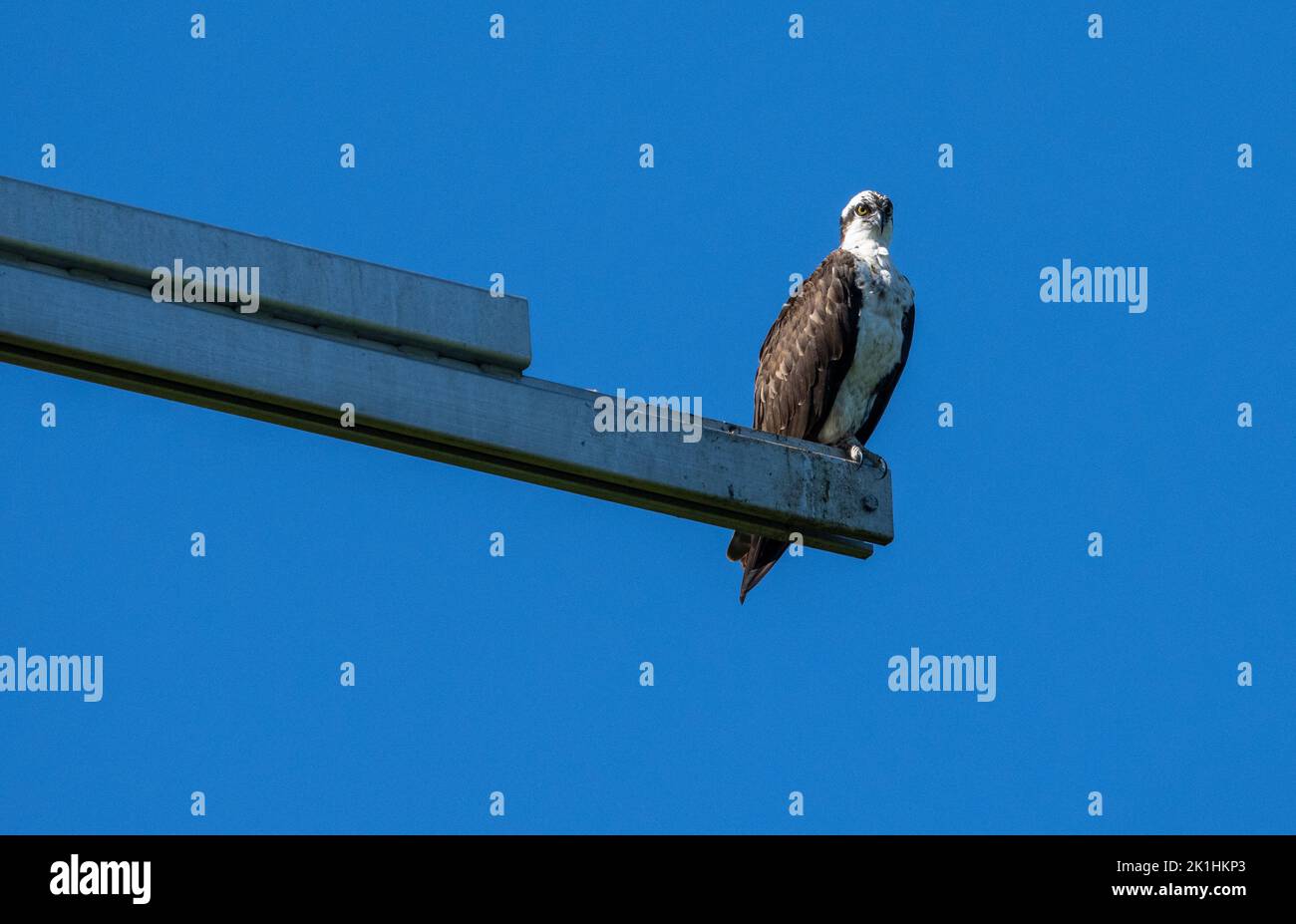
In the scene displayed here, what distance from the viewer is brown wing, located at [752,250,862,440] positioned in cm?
1067

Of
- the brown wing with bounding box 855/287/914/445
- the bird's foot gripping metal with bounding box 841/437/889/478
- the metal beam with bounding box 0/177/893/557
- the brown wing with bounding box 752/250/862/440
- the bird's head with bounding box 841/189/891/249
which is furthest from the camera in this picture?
the bird's head with bounding box 841/189/891/249

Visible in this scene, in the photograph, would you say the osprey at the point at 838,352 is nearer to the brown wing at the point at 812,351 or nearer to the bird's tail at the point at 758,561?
the brown wing at the point at 812,351

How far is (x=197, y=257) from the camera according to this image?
4.59 metres

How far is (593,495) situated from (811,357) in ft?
18.7

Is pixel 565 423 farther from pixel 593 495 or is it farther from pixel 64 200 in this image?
pixel 64 200

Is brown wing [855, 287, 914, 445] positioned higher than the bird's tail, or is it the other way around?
brown wing [855, 287, 914, 445]

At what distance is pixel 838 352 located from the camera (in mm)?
10625

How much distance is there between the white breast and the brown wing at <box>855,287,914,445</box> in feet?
0.09

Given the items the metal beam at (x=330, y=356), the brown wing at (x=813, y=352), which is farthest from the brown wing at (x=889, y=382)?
the metal beam at (x=330, y=356)

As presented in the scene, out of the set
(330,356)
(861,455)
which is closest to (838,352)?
(861,455)

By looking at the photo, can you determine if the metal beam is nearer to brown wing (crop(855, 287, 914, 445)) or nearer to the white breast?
the white breast

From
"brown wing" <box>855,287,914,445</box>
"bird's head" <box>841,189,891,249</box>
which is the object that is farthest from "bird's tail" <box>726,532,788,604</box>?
"bird's head" <box>841,189,891,249</box>

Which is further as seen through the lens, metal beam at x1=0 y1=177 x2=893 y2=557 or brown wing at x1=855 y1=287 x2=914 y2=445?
brown wing at x1=855 y1=287 x2=914 y2=445

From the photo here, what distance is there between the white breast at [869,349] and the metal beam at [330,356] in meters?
5.50
